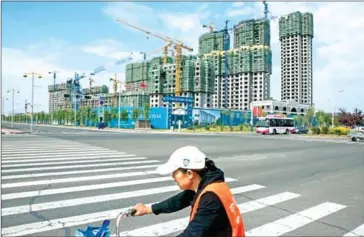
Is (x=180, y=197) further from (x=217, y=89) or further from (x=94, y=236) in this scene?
(x=217, y=89)

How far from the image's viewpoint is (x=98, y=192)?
682 cm

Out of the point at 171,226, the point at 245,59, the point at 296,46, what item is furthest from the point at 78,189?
the point at 245,59

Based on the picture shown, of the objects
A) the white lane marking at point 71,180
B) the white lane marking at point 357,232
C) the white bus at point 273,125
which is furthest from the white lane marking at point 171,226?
the white bus at point 273,125

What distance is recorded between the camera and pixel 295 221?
5066 mm

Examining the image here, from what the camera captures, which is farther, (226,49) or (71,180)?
(226,49)

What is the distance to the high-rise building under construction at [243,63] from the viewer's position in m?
109

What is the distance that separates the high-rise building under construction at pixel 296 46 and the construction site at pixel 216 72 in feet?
45.8

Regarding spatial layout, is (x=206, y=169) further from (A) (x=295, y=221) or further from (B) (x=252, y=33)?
(B) (x=252, y=33)

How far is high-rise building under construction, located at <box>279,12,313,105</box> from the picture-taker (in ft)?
284

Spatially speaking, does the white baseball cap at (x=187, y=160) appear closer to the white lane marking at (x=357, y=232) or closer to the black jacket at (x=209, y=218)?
the black jacket at (x=209, y=218)

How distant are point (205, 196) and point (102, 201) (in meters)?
4.67

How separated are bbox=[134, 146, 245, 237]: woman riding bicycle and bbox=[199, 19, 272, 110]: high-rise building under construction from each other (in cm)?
10997

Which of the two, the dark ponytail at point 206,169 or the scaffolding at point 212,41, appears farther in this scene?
the scaffolding at point 212,41

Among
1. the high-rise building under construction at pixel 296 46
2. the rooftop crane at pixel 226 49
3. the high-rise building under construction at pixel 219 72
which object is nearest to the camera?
the high-rise building under construction at pixel 296 46
